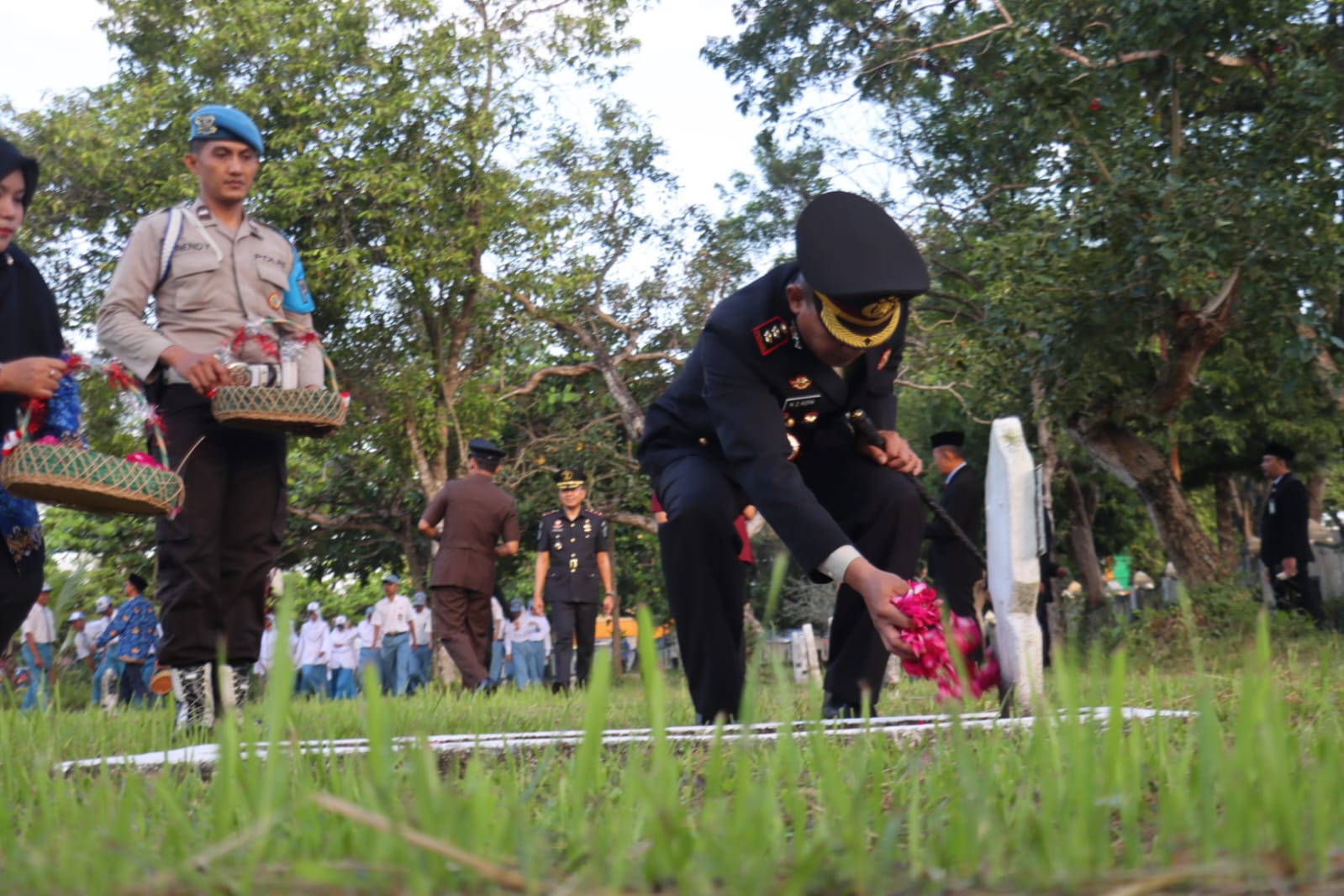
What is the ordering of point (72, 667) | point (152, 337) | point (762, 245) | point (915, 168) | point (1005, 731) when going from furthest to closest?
point (72, 667) < point (762, 245) < point (915, 168) < point (152, 337) < point (1005, 731)

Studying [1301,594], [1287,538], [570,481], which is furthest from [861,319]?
[1301,594]

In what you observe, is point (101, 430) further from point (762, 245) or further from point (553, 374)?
point (762, 245)

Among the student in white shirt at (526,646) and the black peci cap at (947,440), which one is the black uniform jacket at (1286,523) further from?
the student in white shirt at (526,646)

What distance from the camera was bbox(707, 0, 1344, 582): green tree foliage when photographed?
44.1 ft

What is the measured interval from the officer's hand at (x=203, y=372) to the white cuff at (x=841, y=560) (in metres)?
2.07

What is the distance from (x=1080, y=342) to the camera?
15711mm

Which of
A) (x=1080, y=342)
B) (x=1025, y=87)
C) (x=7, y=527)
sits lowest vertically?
(x=7, y=527)

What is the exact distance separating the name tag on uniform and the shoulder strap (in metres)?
2.21

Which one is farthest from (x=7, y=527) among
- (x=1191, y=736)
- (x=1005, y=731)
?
(x=1191, y=736)

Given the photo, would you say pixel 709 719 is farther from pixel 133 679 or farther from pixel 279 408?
pixel 133 679

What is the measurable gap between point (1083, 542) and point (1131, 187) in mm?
16380

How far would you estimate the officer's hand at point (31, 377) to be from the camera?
408cm

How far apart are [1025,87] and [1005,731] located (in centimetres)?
1182

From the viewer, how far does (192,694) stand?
488 centimetres
